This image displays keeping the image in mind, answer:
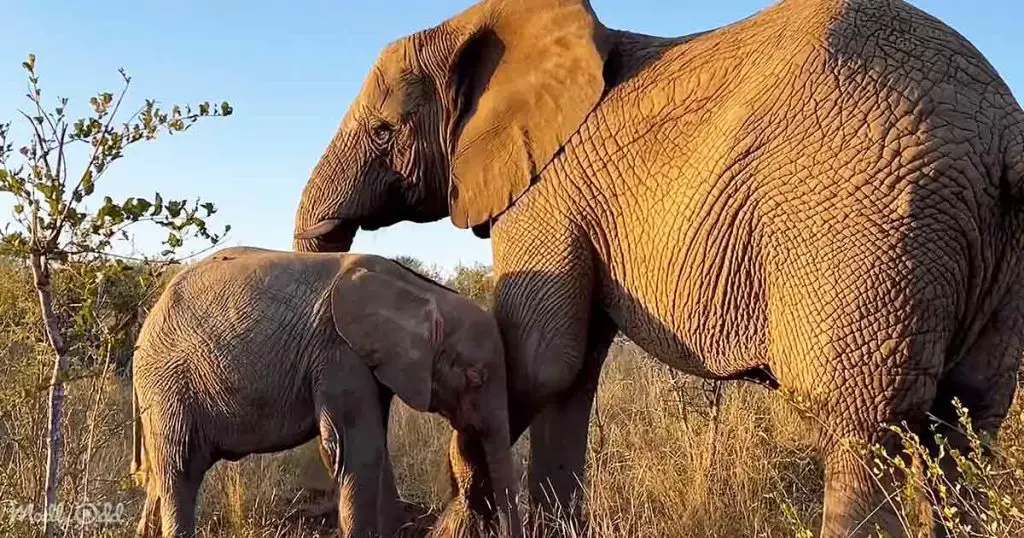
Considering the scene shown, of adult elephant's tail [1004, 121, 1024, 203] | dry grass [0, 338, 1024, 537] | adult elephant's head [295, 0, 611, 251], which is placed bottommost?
dry grass [0, 338, 1024, 537]

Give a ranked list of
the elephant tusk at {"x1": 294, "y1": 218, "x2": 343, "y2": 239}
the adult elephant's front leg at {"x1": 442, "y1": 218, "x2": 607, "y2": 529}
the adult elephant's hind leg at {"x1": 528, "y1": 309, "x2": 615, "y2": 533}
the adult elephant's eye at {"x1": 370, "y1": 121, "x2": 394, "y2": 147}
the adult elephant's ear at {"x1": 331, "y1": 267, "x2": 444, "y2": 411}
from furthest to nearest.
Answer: the elephant tusk at {"x1": 294, "y1": 218, "x2": 343, "y2": 239} → the adult elephant's eye at {"x1": 370, "y1": 121, "x2": 394, "y2": 147} → the adult elephant's hind leg at {"x1": 528, "y1": 309, "x2": 615, "y2": 533} → the adult elephant's ear at {"x1": 331, "y1": 267, "x2": 444, "y2": 411} → the adult elephant's front leg at {"x1": 442, "y1": 218, "x2": 607, "y2": 529}

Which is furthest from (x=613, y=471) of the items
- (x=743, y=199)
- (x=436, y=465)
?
(x=743, y=199)

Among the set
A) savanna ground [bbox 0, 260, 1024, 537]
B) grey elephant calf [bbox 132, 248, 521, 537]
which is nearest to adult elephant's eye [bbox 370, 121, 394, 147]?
grey elephant calf [bbox 132, 248, 521, 537]

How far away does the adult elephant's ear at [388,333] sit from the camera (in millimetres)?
3752

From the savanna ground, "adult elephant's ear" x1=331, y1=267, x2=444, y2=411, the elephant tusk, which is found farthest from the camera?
the elephant tusk

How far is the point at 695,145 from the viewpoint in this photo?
10.6 feet

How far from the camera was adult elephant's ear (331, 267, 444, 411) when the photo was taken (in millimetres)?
3752

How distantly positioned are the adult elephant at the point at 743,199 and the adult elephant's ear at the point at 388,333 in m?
0.36

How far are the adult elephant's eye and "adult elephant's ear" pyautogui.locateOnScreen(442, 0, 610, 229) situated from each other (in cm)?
31

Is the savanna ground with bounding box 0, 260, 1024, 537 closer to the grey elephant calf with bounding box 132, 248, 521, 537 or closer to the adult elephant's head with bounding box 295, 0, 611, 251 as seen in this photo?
the grey elephant calf with bounding box 132, 248, 521, 537

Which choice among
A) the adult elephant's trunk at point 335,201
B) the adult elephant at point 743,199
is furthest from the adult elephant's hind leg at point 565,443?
the adult elephant's trunk at point 335,201

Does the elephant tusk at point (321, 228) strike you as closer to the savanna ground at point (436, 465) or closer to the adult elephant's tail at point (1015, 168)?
the savanna ground at point (436, 465)

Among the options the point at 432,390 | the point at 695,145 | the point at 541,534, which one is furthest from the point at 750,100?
the point at 541,534

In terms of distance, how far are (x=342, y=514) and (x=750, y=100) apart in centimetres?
217
